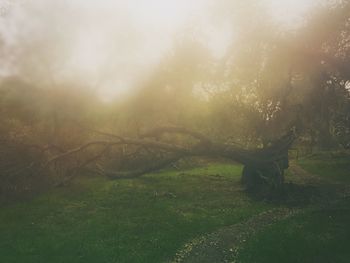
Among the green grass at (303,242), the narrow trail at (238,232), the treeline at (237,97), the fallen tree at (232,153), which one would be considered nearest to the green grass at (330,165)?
the treeline at (237,97)

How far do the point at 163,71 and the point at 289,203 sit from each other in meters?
17.0

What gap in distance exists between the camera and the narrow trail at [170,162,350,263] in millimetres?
21375

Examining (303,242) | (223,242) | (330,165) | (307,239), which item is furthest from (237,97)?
(330,165)

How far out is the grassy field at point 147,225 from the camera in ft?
71.3

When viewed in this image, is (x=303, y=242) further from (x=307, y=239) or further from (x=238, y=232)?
(x=238, y=232)

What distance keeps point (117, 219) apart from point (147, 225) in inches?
99.3

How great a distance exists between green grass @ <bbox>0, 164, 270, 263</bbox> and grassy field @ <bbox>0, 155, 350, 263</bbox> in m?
0.05

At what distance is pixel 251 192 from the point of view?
3803 centimetres

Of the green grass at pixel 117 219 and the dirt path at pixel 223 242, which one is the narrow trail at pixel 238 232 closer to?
the dirt path at pixel 223 242

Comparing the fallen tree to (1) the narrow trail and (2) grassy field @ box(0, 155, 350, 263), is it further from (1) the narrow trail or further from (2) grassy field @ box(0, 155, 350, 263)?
(1) the narrow trail

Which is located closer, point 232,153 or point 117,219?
point 117,219

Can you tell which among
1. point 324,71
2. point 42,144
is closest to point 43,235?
point 42,144

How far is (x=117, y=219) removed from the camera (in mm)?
28500

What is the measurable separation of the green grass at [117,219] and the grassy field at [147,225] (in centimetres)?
5
